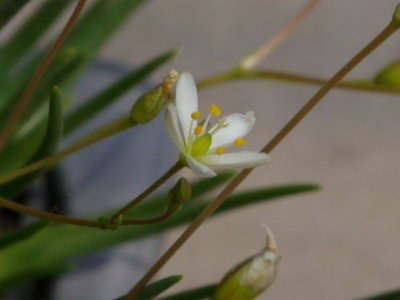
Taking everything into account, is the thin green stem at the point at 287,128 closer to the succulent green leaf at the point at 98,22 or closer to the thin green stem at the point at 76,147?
the thin green stem at the point at 76,147

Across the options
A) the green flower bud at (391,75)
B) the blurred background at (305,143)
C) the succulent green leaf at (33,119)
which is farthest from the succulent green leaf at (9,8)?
the blurred background at (305,143)

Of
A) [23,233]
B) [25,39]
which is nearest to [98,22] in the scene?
[25,39]

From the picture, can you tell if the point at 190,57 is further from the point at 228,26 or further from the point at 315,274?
the point at 315,274

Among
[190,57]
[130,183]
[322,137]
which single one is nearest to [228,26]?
[190,57]

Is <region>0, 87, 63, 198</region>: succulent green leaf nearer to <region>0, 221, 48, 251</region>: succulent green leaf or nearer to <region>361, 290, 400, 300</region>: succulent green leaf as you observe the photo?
<region>0, 221, 48, 251</region>: succulent green leaf

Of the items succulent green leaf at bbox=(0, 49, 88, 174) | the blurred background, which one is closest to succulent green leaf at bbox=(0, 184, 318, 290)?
succulent green leaf at bbox=(0, 49, 88, 174)

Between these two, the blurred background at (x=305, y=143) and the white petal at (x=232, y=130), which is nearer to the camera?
the white petal at (x=232, y=130)
